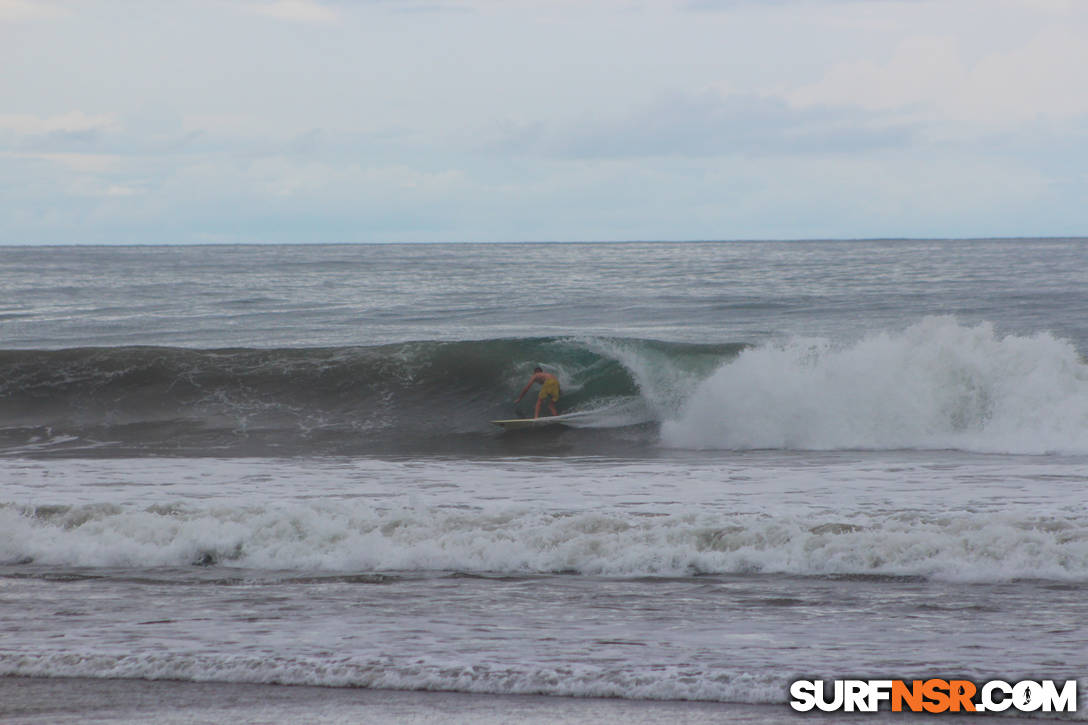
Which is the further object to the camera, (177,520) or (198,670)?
(177,520)

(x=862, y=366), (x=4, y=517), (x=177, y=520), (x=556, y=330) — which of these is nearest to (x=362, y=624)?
(x=177, y=520)

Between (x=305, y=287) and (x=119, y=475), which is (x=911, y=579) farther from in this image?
(x=305, y=287)

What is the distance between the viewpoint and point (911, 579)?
7.41 metres

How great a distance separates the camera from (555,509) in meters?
9.59

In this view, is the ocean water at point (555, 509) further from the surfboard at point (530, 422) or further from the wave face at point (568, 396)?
the surfboard at point (530, 422)

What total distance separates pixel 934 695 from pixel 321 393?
1502 centimetres

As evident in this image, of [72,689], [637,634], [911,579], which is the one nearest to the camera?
[72,689]

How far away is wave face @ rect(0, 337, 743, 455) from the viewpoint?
16.4 m

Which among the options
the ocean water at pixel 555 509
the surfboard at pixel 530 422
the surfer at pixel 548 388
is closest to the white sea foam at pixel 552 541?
the ocean water at pixel 555 509

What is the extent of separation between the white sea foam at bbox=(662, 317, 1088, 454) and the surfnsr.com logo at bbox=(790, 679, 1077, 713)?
372 inches

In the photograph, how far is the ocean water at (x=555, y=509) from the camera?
581 cm

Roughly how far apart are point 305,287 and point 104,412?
2263 centimetres

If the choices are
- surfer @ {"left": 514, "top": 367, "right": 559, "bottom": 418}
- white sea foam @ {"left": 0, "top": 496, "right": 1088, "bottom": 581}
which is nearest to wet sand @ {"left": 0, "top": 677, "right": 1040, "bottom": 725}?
white sea foam @ {"left": 0, "top": 496, "right": 1088, "bottom": 581}

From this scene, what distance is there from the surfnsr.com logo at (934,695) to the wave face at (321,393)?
10.7m
